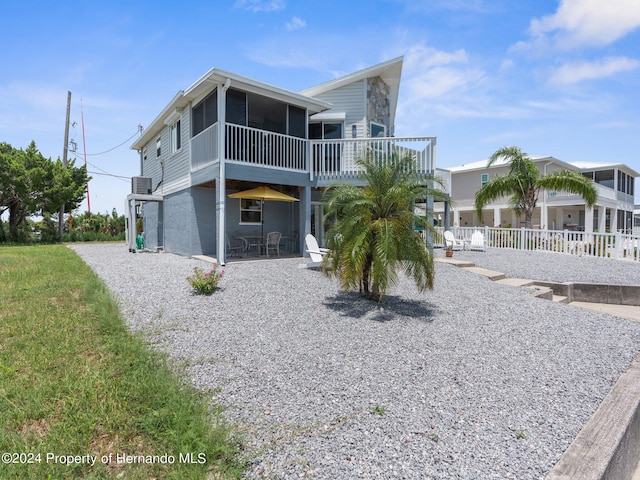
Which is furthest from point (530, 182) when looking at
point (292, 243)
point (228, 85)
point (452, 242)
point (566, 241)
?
point (228, 85)

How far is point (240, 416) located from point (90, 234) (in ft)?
89.7

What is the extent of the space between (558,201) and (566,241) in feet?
40.7

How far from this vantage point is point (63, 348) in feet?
13.6

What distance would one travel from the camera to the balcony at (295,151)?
10.8 meters

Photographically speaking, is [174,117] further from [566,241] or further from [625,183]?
[625,183]

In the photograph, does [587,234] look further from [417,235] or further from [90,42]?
[90,42]

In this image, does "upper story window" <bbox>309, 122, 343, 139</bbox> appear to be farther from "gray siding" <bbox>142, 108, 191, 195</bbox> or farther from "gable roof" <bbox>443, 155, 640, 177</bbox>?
"gable roof" <bbox>443, 155, 640, 177</bbox>

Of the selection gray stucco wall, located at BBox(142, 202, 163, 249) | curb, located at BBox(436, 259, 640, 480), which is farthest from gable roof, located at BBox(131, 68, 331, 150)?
curb, located at BBox(436, 259, 640, 480)

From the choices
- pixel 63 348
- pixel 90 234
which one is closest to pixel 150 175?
pixel 90 234

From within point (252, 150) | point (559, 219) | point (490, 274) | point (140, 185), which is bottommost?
point (490, 274)

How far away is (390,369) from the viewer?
3.88 metres

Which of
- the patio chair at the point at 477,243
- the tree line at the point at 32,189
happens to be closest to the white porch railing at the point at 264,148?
the patio chair at the point at 477,243

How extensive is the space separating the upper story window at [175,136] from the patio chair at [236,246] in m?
4.36

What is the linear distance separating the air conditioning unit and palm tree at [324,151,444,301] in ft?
43.3
